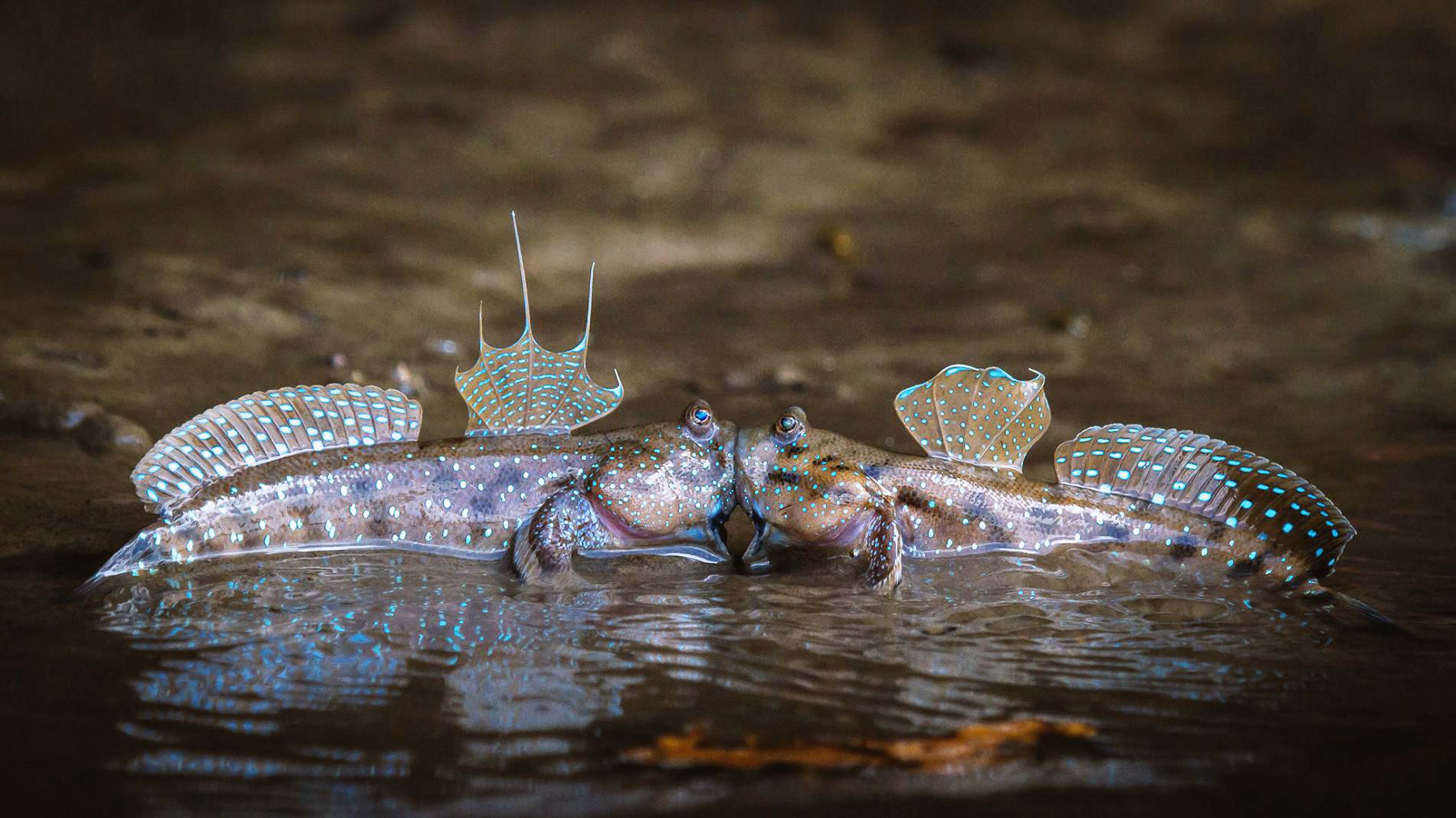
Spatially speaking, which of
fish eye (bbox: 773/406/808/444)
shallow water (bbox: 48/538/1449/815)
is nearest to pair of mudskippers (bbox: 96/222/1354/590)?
fish eye (bbox: 773/406/808/444)

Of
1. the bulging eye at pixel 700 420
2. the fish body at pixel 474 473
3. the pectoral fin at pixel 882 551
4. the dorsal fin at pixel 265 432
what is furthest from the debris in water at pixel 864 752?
the dorsal fin at pixel 265 432

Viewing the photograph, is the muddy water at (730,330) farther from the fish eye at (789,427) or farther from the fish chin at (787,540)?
the fish eye at (789,427)

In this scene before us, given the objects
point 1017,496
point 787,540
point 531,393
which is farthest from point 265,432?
point 1017,496

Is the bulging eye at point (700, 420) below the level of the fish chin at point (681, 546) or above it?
above

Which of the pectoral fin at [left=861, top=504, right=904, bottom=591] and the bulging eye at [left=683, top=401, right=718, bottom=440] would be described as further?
the bulging eye at [left=683, top=401, right=718, bottom=440]

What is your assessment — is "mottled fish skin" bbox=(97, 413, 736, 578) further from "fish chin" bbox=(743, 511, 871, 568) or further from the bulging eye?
"fish chin" bbox=(743, 511, 871, 568)

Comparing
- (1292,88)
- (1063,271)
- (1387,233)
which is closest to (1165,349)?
(1063,271)
